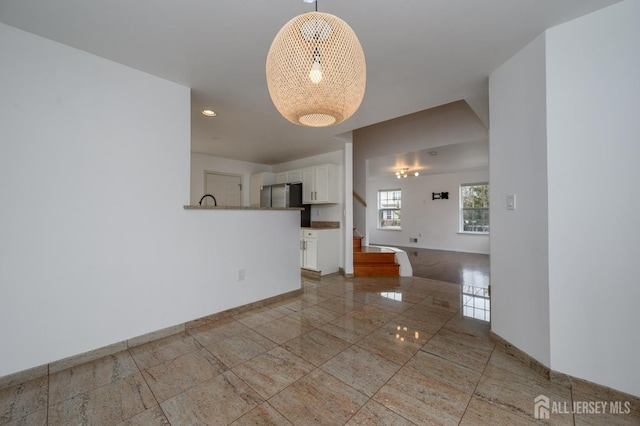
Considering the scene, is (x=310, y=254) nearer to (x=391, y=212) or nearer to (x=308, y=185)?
(x=308, y=185)

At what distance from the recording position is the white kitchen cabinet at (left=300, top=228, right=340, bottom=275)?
4.41 metres

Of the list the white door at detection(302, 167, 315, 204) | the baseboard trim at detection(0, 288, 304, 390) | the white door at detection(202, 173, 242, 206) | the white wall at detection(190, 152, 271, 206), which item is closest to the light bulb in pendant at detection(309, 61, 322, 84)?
the baseboard trim at detection(0, 288, 304, 390)

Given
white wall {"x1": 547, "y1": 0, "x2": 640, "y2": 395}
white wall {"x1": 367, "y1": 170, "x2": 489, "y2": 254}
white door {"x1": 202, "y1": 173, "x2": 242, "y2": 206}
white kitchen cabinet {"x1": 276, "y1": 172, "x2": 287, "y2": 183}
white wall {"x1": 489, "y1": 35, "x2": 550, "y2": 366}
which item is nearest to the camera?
white wall {"x1": 547, "y1": 0, "x2": 640, "y2": 395}

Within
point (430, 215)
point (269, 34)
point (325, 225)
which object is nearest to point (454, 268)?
point (325, 225)

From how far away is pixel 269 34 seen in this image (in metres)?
1.71

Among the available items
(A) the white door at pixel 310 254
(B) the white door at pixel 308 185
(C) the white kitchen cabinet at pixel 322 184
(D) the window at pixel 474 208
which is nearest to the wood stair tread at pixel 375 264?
(A) the white door at pixel 310 254

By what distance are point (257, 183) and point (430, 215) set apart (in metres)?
5.86

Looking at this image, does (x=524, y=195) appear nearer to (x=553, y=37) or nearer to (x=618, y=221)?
(x=618, y=221)

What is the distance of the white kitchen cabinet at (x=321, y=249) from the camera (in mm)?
4414

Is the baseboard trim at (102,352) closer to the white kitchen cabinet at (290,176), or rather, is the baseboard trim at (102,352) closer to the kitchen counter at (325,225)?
the kitchen counter at (325,225)

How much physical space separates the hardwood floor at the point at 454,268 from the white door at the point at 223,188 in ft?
14.0

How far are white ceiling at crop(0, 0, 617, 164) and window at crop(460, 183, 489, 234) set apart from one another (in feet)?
18.3

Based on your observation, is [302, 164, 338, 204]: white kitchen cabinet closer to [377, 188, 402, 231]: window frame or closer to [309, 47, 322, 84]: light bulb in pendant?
[309, 47, 322, 84]: light bulb in pendant

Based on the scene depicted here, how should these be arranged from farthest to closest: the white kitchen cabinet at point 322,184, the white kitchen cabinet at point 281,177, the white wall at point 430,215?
the white wall at point 430,215, the white kitchen cabinet at point 281,177, the white kitchen cabinet at point 322,184
